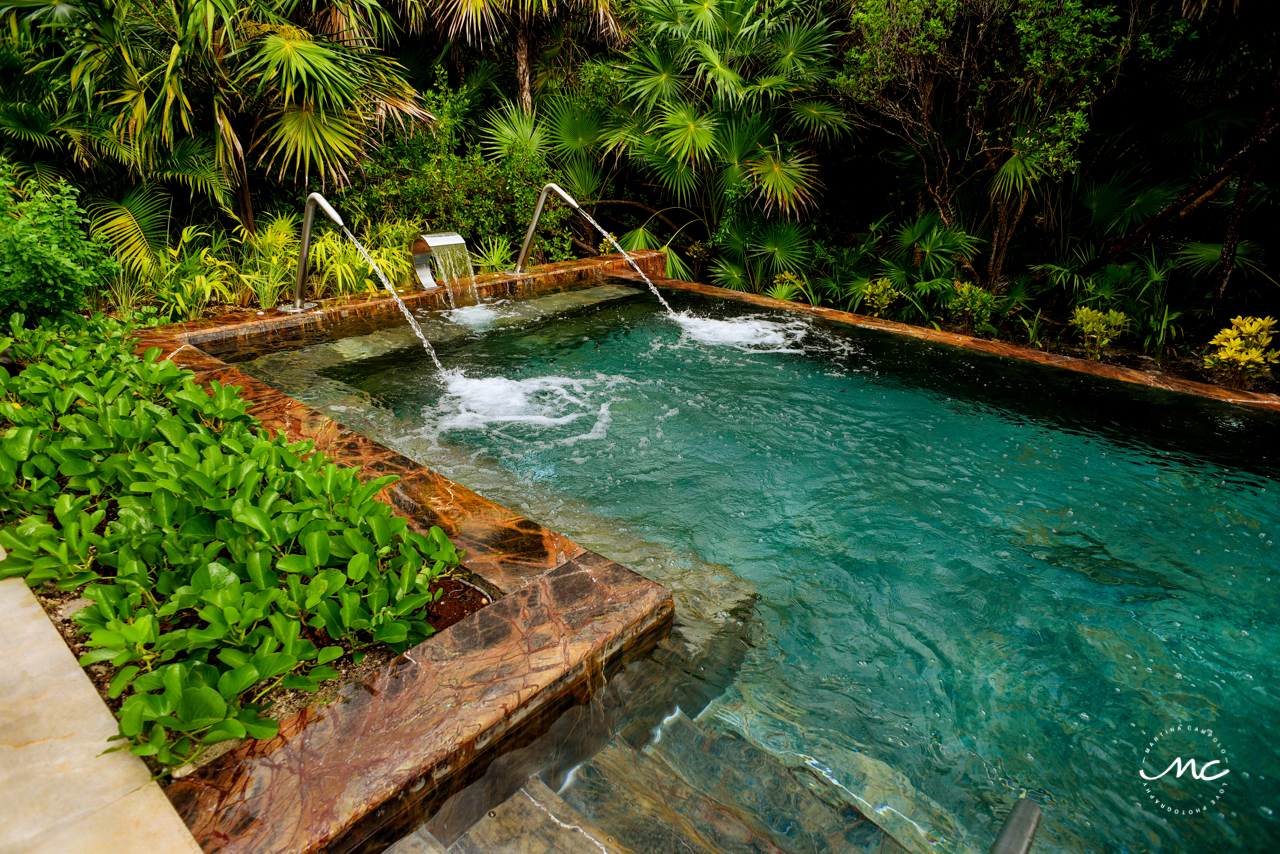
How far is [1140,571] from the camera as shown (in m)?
2.77

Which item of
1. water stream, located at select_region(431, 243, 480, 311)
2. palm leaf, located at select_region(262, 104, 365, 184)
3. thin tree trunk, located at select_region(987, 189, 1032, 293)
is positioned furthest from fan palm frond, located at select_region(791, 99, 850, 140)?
palm leaf, located at select_region(262, 104, 365, 184)

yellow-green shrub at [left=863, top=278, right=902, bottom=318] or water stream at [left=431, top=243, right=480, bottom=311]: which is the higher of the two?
water stream at [left=431, top=243, right=480, bottom=311]

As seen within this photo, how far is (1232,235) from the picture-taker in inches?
201

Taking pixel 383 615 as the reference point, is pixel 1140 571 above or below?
below

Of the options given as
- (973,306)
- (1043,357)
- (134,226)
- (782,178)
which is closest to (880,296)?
(973,306)

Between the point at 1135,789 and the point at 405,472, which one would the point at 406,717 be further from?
the point at 1135,789

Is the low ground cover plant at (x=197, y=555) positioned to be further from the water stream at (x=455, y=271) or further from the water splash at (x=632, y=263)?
the water splash at (x=632, y=263)

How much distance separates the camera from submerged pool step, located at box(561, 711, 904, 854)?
4.84 feet

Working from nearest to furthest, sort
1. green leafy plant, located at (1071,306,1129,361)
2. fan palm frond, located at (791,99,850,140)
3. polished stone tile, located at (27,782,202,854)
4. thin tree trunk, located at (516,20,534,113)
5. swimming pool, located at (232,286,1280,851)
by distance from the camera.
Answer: polished stone tile, located at (27,782,202,854)
swimming pool, located at (232,286,1280,851)
green leafy plant, located at (1071,306,1129,361)
fan palm frond, located at (791,99,850,140)
thin tree trunk, located at (516,20,534,113)

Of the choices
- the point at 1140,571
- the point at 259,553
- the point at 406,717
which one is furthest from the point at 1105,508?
the point at 259,553

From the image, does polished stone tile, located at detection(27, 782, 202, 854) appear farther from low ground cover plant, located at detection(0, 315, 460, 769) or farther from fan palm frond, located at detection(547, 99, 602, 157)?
fan palm frond, located at detection(547, 99, 602, 157)

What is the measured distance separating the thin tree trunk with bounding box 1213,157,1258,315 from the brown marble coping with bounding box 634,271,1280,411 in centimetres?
114

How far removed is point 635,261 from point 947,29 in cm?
369

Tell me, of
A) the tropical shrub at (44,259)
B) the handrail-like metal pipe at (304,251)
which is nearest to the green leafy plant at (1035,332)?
the handrail-like metal pipe at (304,251)
